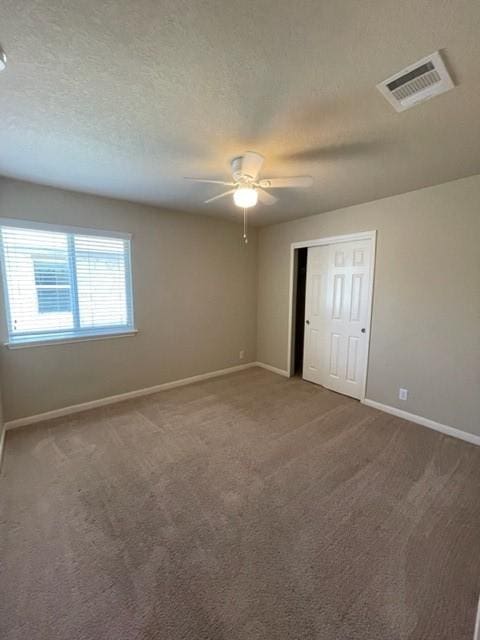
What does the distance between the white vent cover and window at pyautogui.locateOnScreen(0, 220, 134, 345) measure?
2.91 metres

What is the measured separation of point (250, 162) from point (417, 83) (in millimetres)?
1039

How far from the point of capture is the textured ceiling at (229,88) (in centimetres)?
103

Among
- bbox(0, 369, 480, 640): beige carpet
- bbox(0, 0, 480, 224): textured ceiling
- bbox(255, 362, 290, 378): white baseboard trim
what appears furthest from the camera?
bbox(255, 362, 290, 378): white baseboard trim

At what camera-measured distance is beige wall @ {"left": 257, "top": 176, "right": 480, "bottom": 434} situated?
2.55 meters

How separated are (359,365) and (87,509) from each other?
3.14 m

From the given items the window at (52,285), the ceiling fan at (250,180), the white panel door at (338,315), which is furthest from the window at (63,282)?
the white panel door at (338,315)

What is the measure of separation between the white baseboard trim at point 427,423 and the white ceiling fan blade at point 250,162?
2945 mm

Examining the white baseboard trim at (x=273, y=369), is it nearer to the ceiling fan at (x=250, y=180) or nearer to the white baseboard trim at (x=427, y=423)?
the white baseboard trim at (x=427, y=423)

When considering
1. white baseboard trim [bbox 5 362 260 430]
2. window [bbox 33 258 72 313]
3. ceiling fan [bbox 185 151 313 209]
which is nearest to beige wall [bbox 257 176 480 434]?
ceiling fan [bbox 185 151 313 209]

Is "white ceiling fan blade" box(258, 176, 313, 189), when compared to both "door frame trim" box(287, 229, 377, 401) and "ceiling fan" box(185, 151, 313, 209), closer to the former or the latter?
"ceiling fan" box(185, 151, 313, 209)

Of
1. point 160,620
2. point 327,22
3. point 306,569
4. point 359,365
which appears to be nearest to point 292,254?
point 359,365

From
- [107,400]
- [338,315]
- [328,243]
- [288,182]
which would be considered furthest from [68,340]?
[328,243]

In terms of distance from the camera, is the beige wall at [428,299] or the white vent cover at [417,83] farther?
the beige wall at [428,299]

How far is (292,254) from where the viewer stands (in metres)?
4.18
